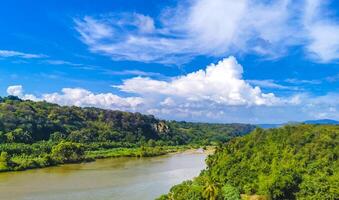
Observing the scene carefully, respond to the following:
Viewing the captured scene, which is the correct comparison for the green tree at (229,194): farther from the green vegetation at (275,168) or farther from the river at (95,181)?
the river at (95,181)

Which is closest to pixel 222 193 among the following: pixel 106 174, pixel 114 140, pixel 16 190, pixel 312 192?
pixel 312 192

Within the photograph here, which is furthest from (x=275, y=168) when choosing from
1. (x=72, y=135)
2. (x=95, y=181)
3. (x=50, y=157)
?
(x=72, y=135)

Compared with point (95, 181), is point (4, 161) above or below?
above

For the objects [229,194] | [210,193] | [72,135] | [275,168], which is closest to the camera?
[210,193]

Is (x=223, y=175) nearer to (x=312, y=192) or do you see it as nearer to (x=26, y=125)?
(x=312, y=192)

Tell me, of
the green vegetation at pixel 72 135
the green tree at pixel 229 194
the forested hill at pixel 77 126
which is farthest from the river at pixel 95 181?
the forested hill at pixel 77 126

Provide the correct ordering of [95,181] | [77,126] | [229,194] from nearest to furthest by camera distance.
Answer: [229,194] < [95,181] < [77,126]

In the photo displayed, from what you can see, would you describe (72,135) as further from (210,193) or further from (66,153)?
(210,193)
